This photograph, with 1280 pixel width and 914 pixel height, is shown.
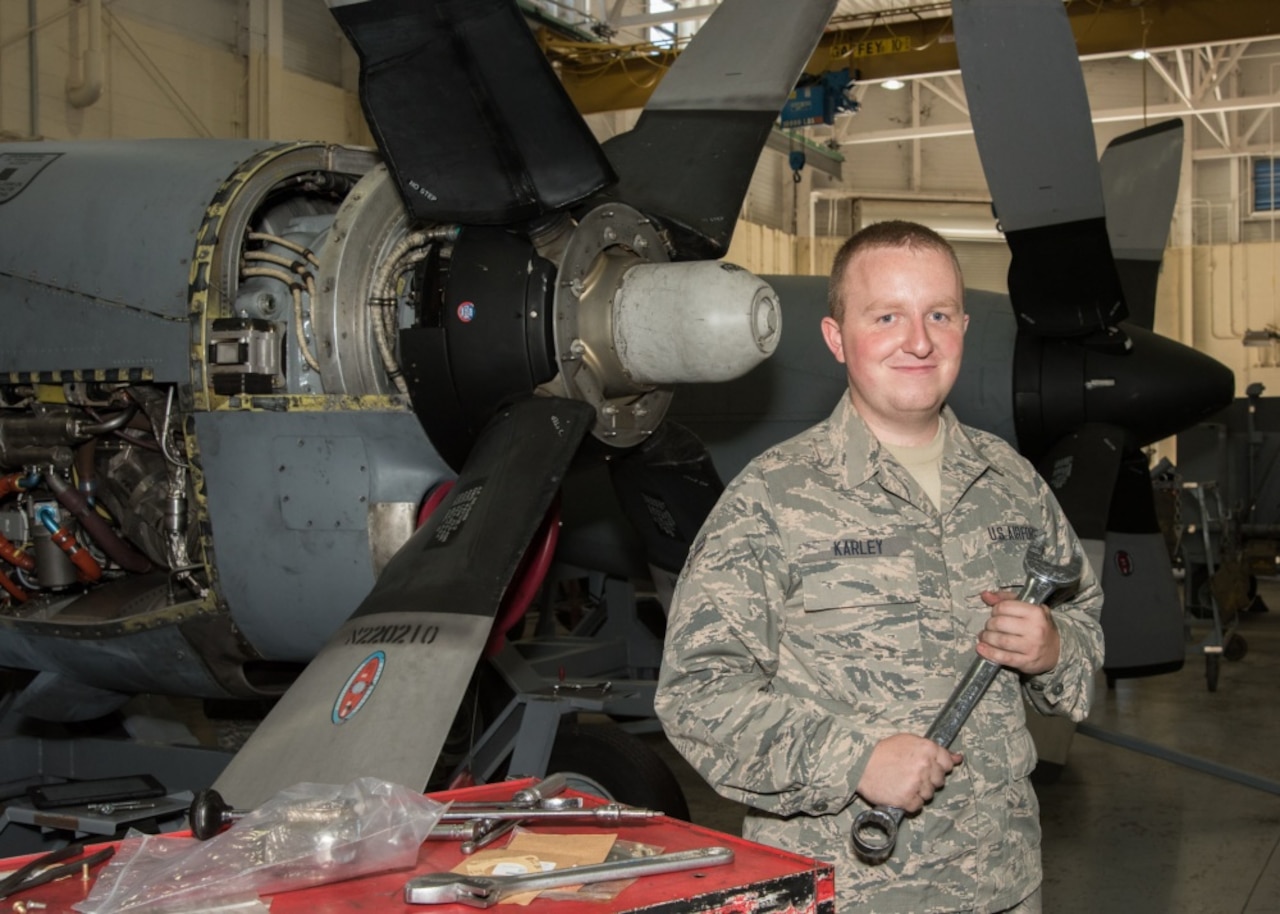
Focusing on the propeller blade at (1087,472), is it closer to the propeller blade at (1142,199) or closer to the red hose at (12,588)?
the propeller blade at (1142,199)

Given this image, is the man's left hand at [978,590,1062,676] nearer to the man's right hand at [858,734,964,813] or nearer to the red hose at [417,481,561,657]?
the man's right hand at [858,734,964,813]

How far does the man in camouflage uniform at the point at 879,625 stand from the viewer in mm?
1861

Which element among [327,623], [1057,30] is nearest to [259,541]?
[327,623]

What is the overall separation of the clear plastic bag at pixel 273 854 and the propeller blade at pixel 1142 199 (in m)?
5.27

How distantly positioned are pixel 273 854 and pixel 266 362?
230cm

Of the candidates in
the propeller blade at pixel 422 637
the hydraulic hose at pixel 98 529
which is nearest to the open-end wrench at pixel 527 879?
the propeller blade at pixel 422 637

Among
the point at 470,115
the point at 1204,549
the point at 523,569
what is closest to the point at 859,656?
the point at 523,569

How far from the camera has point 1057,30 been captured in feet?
14.1

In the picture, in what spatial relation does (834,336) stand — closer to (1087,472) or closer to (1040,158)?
(1040,158)

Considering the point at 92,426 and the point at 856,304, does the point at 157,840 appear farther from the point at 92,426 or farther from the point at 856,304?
the point at 92,426

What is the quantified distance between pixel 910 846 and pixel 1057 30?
3.24 meters

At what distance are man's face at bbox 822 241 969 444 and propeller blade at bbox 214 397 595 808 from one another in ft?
3.97

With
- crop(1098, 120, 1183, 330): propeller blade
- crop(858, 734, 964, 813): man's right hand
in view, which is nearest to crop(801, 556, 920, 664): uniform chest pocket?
crop(858, 734, 964, 813): man's right hand

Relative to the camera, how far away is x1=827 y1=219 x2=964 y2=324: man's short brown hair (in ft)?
6.72
